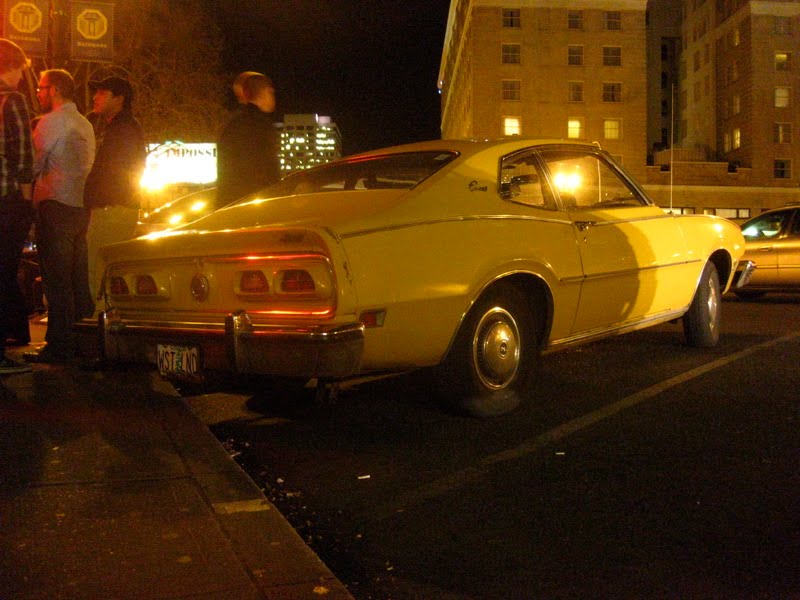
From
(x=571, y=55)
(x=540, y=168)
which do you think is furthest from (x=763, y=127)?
(x=540, y=168)

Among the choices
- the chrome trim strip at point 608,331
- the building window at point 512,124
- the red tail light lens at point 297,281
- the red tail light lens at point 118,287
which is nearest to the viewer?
the red tail light lens at point 297,281

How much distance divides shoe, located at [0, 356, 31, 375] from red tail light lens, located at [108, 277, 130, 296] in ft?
3.85

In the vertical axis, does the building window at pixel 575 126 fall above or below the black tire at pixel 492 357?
above

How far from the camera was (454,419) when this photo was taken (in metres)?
4.86

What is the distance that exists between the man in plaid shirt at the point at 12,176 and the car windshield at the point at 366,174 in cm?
141

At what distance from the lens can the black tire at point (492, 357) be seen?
14.8 ft

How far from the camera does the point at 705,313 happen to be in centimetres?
697

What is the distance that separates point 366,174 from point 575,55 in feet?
190

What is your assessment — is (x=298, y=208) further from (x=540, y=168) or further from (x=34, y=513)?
(x=34, y=513)

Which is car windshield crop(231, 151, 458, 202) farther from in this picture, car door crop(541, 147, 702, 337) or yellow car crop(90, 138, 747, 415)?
car door crop(541, 147, 702, 337)

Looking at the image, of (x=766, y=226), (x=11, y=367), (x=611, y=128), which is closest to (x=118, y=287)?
(x=11, y=367)

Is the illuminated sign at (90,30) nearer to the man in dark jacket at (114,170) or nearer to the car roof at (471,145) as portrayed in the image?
the man in dark jacket at (114,170)

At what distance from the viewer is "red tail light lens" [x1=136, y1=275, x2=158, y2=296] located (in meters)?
4.57

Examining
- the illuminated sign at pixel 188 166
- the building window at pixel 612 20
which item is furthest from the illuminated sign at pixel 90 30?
the building window at pixel 612 20
